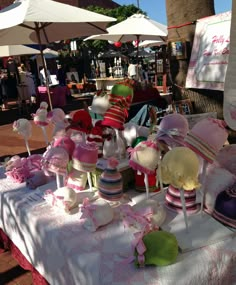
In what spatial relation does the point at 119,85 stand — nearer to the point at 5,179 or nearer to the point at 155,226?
the point at 155,226

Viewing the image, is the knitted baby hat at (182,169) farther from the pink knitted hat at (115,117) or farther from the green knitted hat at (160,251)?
the pink knitted hat at (115,117)

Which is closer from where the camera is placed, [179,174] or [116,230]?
[179,174]

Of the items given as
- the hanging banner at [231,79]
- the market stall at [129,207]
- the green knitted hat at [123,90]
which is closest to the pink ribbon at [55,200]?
the market stall at [129,207]

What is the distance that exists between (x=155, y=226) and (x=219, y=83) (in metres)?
1.52

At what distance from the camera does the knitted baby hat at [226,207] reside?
146 cm

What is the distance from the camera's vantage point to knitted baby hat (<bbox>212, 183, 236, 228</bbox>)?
146cm

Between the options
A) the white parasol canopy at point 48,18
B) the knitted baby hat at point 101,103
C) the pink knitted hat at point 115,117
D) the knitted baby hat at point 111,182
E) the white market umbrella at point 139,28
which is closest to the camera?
the knitted baby hat at point 111,182

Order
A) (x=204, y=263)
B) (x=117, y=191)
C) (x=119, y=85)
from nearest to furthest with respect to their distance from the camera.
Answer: (x=204, y=263), (x=117, y=191), (x=119, y=85)

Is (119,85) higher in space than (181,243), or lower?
higher

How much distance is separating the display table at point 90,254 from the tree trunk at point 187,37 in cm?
136

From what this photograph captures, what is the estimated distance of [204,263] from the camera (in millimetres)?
1299

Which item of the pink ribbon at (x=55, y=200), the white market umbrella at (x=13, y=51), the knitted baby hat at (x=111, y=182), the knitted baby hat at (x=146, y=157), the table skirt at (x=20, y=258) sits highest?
the white market umbrella at (x=13, y=51)

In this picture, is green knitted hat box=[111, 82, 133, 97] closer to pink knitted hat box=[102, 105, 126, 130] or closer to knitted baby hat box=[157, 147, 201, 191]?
pink knitted hat box=[102, 105, 126, 130]

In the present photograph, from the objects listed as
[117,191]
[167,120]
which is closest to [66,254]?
[117,191]
